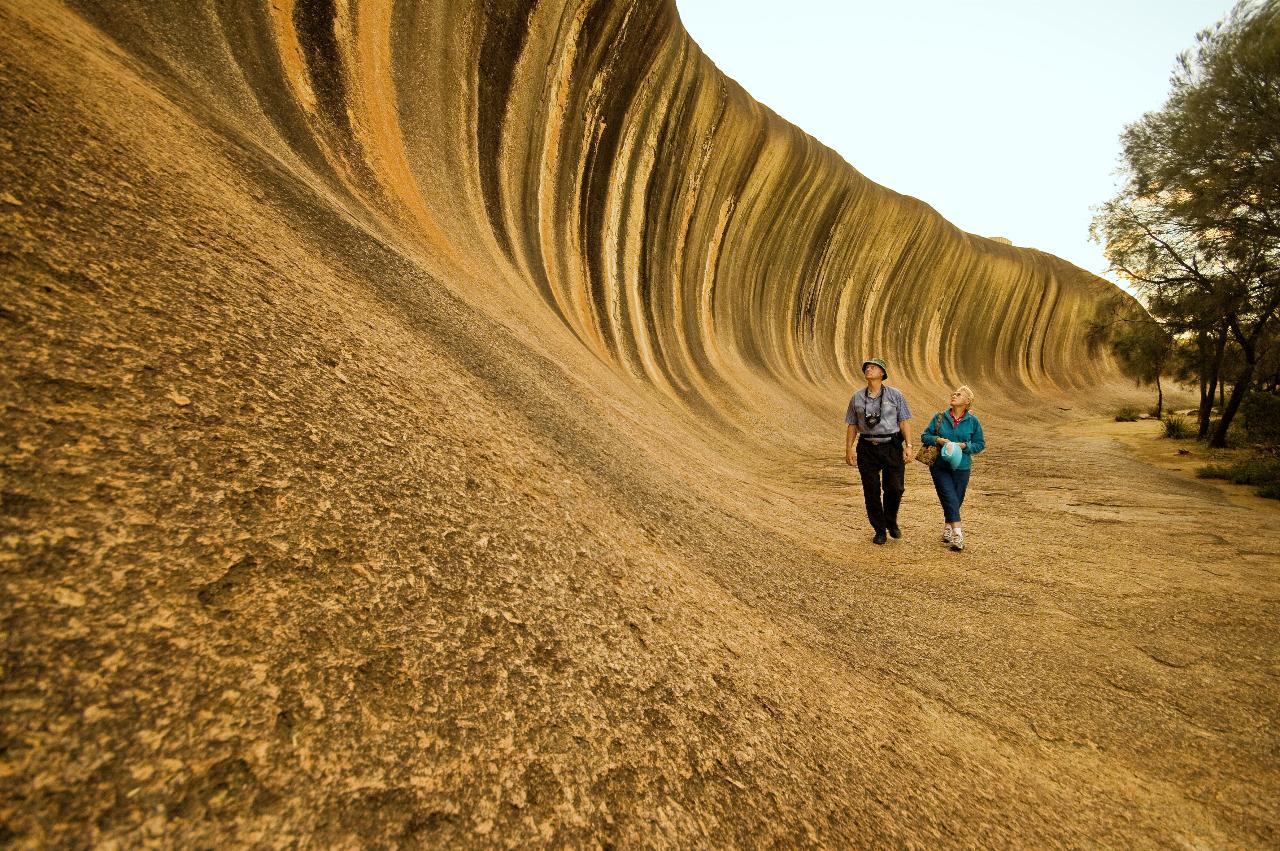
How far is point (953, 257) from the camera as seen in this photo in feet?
63.3

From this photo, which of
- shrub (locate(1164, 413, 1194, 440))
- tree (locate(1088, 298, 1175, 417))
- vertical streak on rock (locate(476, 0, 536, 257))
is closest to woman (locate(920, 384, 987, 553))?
vertical streak on rock (locate(476, 0, 536, 257))

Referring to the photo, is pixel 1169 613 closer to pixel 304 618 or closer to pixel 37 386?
pixel 304 618

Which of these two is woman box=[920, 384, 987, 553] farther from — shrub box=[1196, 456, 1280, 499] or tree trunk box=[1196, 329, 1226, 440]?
tree trunk box=[1196, 329, 1226, 440]

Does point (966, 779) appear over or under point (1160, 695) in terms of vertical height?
under

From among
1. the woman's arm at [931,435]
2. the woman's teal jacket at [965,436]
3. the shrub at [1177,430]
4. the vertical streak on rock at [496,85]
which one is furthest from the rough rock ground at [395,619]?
the shrub at [1177,430]

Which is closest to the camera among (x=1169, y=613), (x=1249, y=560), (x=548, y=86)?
(x=1169, y=613)

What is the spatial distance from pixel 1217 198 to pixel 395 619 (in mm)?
13095

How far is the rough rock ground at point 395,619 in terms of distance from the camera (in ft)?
3.08

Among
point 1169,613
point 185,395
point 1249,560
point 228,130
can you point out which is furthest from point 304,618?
point 1249,560

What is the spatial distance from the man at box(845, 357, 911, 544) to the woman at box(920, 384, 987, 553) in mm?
245

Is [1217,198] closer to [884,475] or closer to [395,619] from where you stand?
[884,475]

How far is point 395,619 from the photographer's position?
129 cm

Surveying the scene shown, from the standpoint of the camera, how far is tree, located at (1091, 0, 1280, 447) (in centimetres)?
885

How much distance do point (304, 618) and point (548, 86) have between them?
779cm
